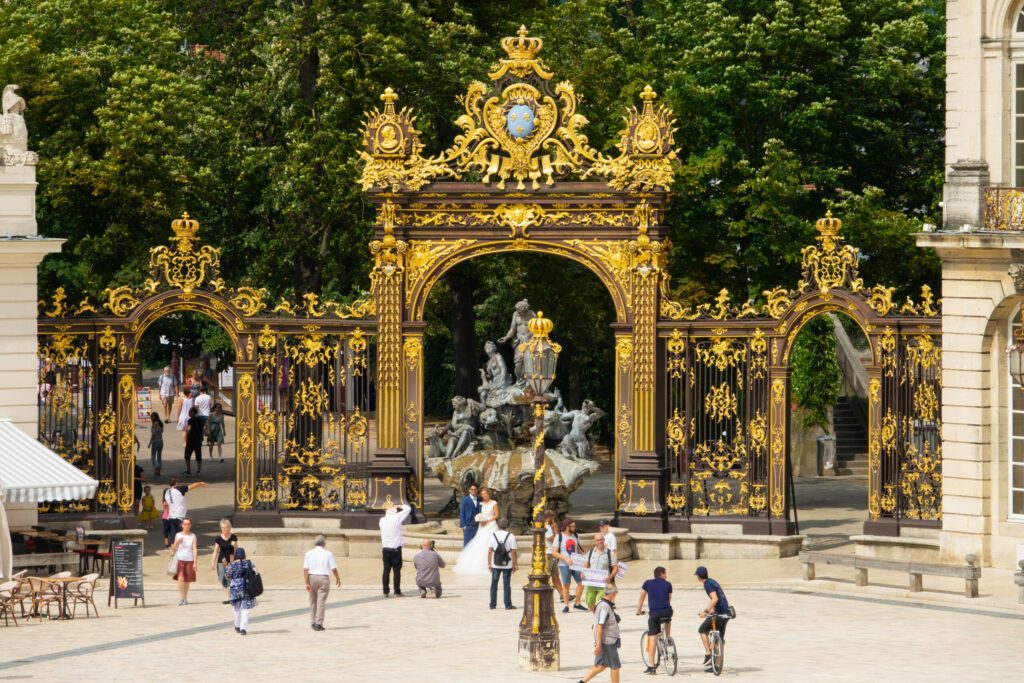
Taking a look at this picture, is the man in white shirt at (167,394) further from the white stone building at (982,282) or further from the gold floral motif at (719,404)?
the white stone building at (982,282)

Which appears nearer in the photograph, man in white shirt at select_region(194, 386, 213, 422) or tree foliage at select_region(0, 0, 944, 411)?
tree foliage at select_region(0, 0, 944, 411)

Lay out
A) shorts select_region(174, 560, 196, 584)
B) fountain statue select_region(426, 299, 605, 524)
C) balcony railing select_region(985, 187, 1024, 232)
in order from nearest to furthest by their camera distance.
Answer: shorts select_region(174, 560, 196, 584), balcony railing select_region(985, 187, 1024, 232), fountain statue select_region(426, 299, 605, 524)

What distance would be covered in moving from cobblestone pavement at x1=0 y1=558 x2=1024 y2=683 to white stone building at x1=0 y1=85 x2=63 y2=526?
3.67 metres

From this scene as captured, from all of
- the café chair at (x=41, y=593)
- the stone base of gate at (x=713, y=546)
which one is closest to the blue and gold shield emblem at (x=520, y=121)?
the stone base of gate at (x=713, y=546)

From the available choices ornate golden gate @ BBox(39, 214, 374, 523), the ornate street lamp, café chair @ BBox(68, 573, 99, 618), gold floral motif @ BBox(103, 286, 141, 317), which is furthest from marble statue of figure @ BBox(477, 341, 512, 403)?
the ornate street lamp

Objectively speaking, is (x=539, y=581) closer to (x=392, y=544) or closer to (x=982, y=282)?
(x=392, y=544)

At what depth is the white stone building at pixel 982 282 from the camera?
108ft

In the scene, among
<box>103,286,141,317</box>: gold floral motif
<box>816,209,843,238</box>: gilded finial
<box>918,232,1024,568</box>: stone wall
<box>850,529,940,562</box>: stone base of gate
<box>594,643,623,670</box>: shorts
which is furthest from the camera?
<box>103,286,141,317</box>: gold floral motif

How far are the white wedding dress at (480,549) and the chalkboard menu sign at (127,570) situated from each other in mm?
4890

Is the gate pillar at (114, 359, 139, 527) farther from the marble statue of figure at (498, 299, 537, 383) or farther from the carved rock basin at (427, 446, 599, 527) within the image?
the marble statue of figure at (498, 299, 537, 383)

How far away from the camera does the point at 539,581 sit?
26.9m

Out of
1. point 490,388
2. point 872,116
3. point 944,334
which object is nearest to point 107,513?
point 490,388

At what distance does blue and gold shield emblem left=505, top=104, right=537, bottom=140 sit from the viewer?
3622 centimetres

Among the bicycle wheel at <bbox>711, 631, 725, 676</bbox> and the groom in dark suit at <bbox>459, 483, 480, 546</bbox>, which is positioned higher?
the groom in dark suit at <bbox>459, 483, 480, 546</bbox>
